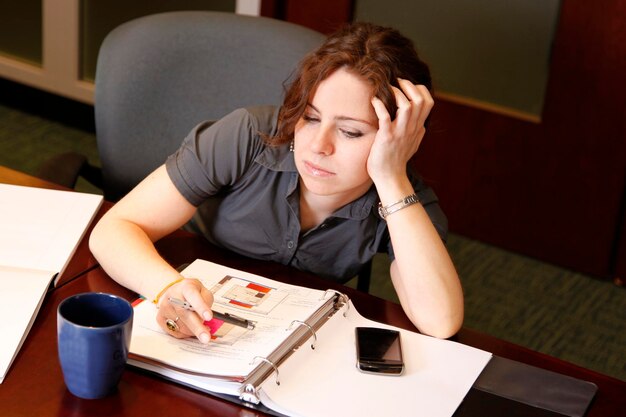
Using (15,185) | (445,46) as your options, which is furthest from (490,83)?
(15,185)

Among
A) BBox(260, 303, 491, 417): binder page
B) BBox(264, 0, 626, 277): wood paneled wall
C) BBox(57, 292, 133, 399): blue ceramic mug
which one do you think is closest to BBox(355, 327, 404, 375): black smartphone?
BBox(260, 303, 491, 417): binder page

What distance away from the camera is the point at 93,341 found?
107cm

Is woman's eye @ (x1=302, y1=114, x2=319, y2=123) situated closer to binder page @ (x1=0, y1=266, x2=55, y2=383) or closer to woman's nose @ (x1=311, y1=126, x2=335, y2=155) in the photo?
woman's nose @ (x1=311, y1=126, x2=335, y2=155)

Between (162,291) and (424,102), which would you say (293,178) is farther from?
(162,291)

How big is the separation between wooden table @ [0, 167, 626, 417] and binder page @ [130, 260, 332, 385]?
38mm

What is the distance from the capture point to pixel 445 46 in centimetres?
291

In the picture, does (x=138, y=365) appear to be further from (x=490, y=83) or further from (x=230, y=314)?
(x=490, y=83)

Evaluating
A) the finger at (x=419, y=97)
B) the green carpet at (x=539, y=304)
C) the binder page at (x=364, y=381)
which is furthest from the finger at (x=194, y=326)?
the green carpet at (x=539, y=304)

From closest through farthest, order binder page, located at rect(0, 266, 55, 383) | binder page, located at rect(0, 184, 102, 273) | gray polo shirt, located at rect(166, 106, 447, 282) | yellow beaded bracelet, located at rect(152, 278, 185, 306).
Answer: binder page, located at rect(0, 266, 55, 383) → yellow beaded bracelet, located at rect(152, 278, 185, 306) → binder page, located at rect(0, 184, 102, 273) → gray polo shirt, located at rect(166, 106, 447, 282)

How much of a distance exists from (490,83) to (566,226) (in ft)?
1.67

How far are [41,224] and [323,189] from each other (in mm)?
456

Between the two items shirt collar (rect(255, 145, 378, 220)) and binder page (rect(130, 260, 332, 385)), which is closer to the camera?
binder page (rect(130, 260, 332, 385))

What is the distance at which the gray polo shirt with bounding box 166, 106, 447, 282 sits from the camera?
5.12 ft

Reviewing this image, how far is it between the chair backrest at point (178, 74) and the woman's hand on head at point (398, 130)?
16.4 inches
